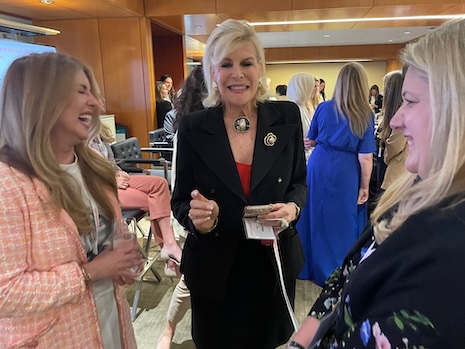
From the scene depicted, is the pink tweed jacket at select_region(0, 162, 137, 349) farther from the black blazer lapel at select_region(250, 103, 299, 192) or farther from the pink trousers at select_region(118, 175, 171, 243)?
the pink trousers at select_region(118, 175, 171, 243)

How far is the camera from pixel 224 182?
134cm

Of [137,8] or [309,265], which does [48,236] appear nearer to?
[309,265]

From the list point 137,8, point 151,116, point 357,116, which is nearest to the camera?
point 357,116

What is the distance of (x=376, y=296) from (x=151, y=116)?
566 centimetres

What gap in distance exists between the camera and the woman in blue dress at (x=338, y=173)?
2.72 m

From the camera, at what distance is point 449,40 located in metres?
0.66

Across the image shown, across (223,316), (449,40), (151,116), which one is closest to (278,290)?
(223,316)

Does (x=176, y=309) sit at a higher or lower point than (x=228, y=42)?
lower

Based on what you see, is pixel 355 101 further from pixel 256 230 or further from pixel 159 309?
pixel 159 309

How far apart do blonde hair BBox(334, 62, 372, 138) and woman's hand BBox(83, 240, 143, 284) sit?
208cm

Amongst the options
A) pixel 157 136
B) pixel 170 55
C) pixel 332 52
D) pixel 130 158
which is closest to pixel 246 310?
pixel 130 158

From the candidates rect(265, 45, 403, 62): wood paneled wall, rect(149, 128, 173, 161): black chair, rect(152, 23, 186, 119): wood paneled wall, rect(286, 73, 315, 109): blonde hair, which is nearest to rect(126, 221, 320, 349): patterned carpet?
rect(149, 128, 173, 161): black chair

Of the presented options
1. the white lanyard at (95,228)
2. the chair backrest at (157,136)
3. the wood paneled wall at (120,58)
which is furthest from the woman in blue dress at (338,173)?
the wood paneled wall at (120,58)

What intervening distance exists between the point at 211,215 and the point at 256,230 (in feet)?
0.54
